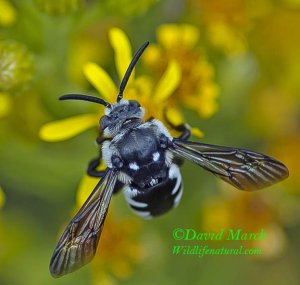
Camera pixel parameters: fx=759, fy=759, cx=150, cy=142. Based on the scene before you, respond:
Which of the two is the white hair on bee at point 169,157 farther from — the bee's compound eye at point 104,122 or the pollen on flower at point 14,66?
the pollen on flower at point 14,66

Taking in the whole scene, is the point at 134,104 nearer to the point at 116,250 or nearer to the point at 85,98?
the point at 85,98

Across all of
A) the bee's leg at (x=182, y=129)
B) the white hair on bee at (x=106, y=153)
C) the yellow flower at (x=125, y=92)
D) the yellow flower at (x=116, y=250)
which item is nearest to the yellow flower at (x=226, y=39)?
the yellow flower at (x=125, y=92)

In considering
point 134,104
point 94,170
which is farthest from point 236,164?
point 94,170

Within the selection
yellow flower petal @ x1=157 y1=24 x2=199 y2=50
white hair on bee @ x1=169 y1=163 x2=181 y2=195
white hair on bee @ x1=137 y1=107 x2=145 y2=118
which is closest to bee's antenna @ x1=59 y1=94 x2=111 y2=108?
white hair on bee @ x1=137 y1=107 x2=145 y2=118

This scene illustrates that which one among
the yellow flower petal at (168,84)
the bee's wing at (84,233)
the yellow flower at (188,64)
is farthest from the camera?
the yellow flower at (188,64)

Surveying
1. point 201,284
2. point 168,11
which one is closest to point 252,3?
point 168,11

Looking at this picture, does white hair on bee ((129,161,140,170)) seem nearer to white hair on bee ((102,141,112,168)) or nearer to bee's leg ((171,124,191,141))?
white hair on bee ((102,141,112,168))
